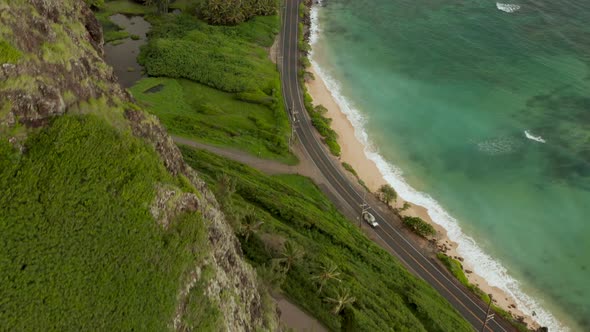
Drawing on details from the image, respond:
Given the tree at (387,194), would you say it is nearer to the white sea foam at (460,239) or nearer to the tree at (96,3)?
the white sea foam at (460,239)

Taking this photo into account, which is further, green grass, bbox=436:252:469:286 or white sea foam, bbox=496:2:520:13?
white sea foam, bbox=496:2:520:13

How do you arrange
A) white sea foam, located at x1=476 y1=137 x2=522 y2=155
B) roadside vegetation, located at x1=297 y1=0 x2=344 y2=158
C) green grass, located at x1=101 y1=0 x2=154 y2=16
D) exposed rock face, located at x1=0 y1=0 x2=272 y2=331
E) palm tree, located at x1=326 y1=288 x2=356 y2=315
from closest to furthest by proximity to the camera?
exposed rock face, located at x1=0 y1=0 x2=272 y2=331 → palm tree, located at x1=326 y1=288 x2=356 y2=315 → roadside vegetation, located at x1=297 y1=0 x2=344 y2=158 → white sea foam, located at x1=476 y1=137 x2=522 y2=155 → green grass, located at x1=101 y1=0 x2=154 y2=16

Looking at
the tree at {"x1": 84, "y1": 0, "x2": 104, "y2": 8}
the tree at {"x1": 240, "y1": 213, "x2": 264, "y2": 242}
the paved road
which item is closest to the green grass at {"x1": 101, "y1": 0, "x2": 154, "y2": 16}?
the tree at {"x1": 84, "y1": 0, "x2": 104, "y2": 8}

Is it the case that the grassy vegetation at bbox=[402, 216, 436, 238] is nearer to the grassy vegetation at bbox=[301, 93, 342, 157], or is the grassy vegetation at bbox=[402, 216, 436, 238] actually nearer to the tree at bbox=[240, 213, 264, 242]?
the grassy vegetation at bbox=[301, 93, 342, 157]

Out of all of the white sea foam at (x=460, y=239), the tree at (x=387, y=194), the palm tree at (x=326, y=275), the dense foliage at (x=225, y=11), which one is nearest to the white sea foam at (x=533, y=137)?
the white sea foam at (x=460, y=239)

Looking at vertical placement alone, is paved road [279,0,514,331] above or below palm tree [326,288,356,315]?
below

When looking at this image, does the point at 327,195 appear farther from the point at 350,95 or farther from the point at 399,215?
the point at 350,95

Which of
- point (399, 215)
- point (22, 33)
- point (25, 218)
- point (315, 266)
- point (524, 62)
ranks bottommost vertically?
point (399, 215)

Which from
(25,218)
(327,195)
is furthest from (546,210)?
(25,218)
